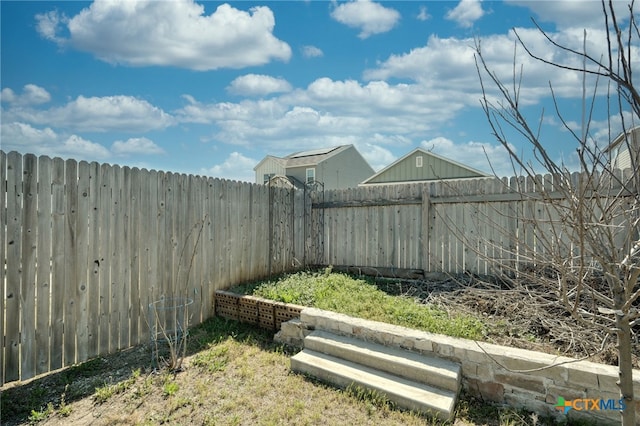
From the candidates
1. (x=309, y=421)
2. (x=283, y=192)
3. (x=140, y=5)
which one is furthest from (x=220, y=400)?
(x=140, y=5)

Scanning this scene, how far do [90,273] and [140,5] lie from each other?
11.4ft

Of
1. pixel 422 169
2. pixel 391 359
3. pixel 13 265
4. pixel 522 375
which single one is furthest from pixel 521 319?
pixel 422 169

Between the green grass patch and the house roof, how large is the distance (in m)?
13.1

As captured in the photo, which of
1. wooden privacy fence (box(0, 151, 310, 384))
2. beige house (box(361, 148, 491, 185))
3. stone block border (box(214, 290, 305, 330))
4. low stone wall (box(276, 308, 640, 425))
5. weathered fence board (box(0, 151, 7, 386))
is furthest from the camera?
beige house (box(361, 148, 491, 185))

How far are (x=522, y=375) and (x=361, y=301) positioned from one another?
1.95 metres

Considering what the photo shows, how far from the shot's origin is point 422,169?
14.3 m

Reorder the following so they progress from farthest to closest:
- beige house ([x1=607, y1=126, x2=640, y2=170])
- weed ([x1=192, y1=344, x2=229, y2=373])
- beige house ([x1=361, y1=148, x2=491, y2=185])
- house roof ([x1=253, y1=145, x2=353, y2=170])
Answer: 1. house roof ([x1=253, y1=145, x2=353, y2=170])
2. beige house ([x1=361, y1=148, x2=491, y2=185])
3. weed ([x1=192, y1=344, x2=229, y2=373])
4. beige house ([x1=607, y1=126, x2=640, y2=170])

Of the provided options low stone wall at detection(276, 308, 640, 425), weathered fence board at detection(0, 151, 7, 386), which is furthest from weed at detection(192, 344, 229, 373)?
weathered fence board at detection(0, 151, 7, 386)

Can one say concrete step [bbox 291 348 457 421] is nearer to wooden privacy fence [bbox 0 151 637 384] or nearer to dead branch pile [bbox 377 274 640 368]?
dead branch pile [bbox 377 274 640 368]

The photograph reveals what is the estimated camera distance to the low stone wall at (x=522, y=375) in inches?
97.9

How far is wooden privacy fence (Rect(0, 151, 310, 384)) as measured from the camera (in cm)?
292

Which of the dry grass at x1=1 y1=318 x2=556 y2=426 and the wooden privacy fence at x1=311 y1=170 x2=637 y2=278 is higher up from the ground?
the wooden privacy fence at x1=311 y1=170 x2=637 y2=278

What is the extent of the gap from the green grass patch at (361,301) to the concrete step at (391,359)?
0.37 metres

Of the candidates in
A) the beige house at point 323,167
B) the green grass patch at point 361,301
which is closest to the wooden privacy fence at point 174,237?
the green grass patch at point 361,301
